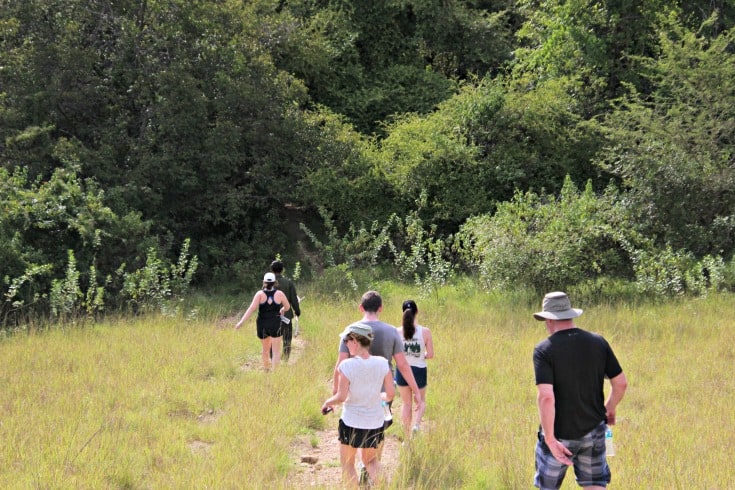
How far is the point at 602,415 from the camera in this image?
17.9ft

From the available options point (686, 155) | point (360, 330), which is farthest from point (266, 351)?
point (686, 155)

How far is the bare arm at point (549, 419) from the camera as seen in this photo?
527 centimetres

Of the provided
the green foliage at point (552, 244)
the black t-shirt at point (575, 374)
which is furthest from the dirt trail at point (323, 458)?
the green foliage at point (552, 244)

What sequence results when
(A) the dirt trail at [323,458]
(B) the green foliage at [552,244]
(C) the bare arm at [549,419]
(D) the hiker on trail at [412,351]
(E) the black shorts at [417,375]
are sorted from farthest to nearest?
(B) the green foliage at [552,244], (E) the black shorts at [417,375], (D) the hiker on trail at [412,351], (A) the dirt trail at [323,458], (C) the bare arm at [549,419]

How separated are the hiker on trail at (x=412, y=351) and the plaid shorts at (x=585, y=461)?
225 centimetres

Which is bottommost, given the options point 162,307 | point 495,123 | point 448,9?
point 162,307

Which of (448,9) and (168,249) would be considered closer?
(168,249)

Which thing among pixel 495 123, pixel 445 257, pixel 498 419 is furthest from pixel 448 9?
pixel 498 419

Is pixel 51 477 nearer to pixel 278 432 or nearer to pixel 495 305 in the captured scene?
pixel 278 432

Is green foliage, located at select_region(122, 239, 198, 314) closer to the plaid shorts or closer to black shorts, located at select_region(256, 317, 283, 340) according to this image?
black shorts, located at select_region(256, 317, 283, 340)

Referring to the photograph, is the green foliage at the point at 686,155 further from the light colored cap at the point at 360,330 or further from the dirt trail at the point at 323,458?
the light colored cap at the point at 360,330

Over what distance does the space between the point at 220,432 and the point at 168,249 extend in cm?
1086

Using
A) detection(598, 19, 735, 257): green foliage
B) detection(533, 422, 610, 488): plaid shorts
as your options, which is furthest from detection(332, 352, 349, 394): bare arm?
detection(598, 19, 735, 257): green foliage

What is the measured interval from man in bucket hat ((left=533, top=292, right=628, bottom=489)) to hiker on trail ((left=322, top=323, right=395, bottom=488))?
1301 mm
